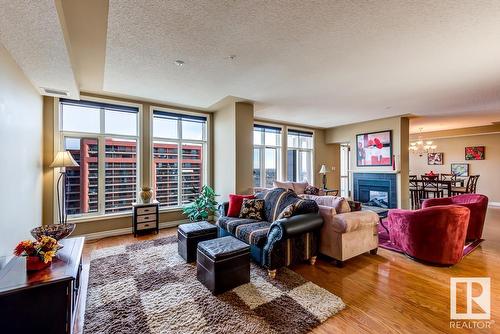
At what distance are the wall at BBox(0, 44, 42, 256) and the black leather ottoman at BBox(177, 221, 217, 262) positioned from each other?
181 centimetres

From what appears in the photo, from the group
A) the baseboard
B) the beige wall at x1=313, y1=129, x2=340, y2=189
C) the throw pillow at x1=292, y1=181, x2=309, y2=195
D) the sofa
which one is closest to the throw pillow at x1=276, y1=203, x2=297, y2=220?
the sofa

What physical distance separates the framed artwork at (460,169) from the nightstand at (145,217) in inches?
407

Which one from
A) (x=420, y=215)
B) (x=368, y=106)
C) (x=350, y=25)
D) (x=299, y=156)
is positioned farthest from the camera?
(x=299, y=156)

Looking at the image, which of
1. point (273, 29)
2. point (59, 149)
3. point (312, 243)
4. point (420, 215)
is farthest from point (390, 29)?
point (59, 149)

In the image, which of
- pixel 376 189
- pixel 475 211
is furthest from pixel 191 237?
pixel 376 189

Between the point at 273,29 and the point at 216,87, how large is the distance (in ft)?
6.06

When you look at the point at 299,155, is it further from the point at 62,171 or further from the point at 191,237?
the point at 62,171

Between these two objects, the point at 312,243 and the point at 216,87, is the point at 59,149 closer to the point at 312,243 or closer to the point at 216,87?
the point at 216,87

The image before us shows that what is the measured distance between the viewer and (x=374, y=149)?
21.4ft

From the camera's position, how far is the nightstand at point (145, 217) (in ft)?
14.0

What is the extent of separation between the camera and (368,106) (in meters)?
5.10

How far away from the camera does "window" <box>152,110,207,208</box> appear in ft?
16.3

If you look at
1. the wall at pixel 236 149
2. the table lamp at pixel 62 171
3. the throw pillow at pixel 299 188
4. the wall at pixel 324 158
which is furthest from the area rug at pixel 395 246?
the table lamp at pixel 62 171

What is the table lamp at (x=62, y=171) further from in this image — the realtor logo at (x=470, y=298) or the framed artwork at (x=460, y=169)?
the framed artwork at (x=460, y=169)
